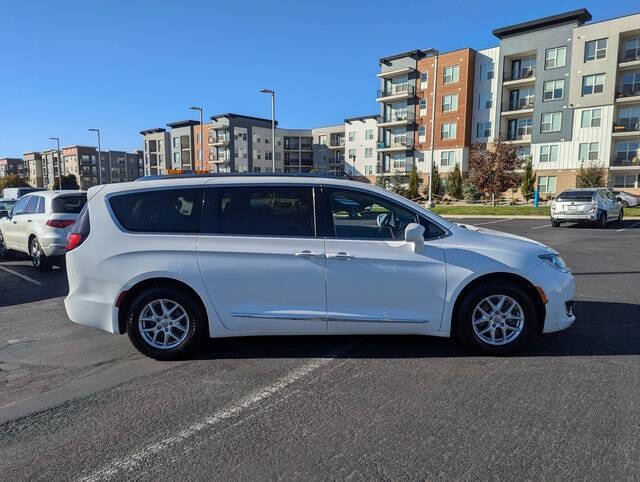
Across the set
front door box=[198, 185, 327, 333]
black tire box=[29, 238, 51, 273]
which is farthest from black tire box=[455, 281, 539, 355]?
black tire box=[29, 238, 51, 273]

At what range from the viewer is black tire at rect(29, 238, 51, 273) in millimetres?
9243

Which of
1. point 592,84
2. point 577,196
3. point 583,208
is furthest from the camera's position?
point 592,84

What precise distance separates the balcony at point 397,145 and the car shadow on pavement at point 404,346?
52704 mm

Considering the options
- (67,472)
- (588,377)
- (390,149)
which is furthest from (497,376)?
(390,149)

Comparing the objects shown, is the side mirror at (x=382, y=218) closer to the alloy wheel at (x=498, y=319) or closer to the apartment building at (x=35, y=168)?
the alloy wheel at (x=498, y=319)

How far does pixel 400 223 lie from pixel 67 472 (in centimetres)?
320

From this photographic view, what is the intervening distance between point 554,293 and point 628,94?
150 ft

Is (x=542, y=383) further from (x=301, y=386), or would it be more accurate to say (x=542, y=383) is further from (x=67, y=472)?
(x=67, y=472)

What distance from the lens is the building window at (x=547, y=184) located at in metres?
43.9

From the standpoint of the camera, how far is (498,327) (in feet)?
14.0

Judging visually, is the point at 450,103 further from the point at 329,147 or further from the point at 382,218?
the point at 382,218

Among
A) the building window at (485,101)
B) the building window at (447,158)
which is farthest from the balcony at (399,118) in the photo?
the building window at (485,101)

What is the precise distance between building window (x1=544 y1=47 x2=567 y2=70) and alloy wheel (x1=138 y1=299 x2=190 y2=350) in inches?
1953

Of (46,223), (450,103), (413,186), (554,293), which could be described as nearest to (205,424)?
(554,293)
